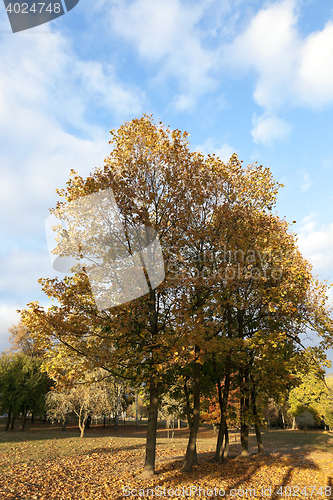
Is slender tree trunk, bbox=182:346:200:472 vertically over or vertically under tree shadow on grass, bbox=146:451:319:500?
over

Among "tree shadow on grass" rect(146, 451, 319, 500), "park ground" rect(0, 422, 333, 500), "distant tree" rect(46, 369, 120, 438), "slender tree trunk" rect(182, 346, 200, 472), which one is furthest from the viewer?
"distant tree" rect(46, 369, 120, 438)

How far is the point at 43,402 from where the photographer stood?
41750mm

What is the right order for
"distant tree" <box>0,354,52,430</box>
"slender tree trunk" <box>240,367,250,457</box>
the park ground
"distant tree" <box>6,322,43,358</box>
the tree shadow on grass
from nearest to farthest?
the park ground, the tree shadow on grass, "slender tree trunk" <box>240,367,250,457</box>, "distant tree" <box>0,354,52,430</box>, "distant tree" <box>6,322,43,358</box>

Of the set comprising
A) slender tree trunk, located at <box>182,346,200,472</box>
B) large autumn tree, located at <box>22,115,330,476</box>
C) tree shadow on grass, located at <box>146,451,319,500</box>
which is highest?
large autumn tree, located at <box>22,115,330,476</box>

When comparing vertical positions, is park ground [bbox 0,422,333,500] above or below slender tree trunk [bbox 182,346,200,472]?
below

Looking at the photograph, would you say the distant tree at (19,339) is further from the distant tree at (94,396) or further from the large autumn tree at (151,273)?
the large autumn tree at (151,273)

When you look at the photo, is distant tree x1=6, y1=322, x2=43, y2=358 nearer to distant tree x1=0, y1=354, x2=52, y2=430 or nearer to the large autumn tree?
distant tree x1=0, y1=354, x2=52, y2=430

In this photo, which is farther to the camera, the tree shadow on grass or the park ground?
the tree shadow on grass

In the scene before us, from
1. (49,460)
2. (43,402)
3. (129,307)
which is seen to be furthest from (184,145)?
(43,402)

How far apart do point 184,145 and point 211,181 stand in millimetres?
2032

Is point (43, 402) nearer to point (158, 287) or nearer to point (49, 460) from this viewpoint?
point (49, 460)

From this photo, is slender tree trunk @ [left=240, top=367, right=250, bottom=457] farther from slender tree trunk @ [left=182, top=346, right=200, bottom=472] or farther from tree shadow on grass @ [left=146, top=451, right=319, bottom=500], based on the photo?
slender tree trunk @ [left=182, top=346, right=200, bottom=472]

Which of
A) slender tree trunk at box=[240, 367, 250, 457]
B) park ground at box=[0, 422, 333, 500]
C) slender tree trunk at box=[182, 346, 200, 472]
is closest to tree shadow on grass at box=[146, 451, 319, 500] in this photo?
park ground at box=[0, 422, 333, 500]

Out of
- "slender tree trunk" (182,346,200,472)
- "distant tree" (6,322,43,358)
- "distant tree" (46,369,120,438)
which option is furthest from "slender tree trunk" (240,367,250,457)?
"distant tree" (6,322,43,358)
